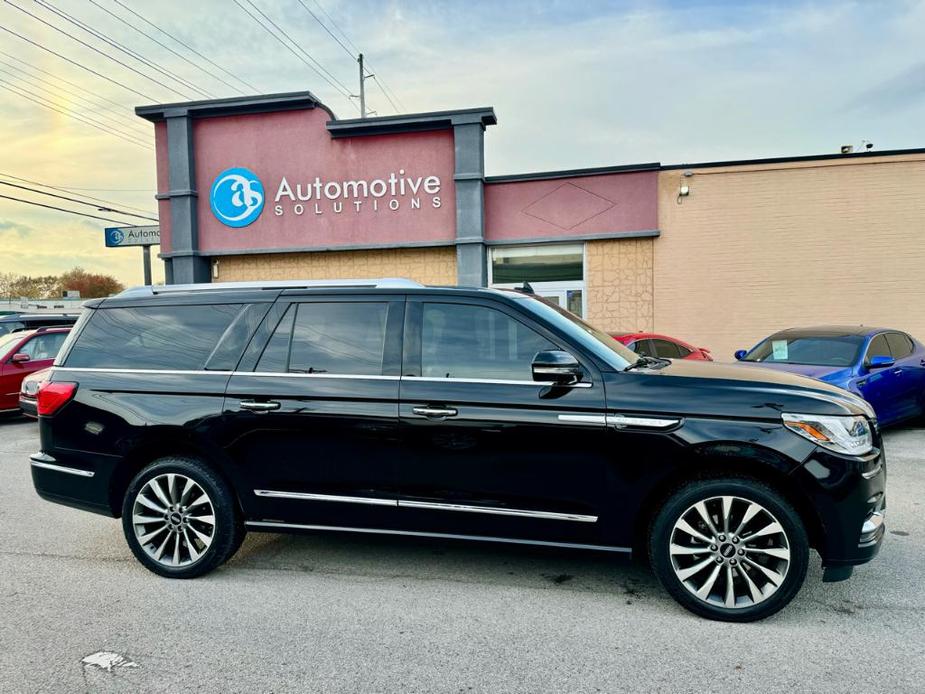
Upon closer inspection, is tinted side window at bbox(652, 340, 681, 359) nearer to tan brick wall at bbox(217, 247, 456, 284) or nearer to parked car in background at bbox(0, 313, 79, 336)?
tan brick wall at bbox(217, 247, 456, 284)

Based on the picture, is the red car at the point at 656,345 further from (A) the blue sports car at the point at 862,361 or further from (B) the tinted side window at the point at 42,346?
(B) the tinted side window at the point at 42,346

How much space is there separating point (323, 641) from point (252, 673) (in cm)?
40

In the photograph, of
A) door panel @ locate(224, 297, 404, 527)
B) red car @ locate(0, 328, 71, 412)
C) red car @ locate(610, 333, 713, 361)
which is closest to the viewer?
door panel @ locate(224, 297, 404, 527)

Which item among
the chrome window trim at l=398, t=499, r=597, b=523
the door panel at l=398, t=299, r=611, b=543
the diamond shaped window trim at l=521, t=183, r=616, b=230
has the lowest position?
the chrome window trim at l=398, t=499, r=597, b=523

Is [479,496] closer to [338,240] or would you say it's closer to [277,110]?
[338,240]

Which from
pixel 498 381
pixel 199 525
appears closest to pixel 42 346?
pixel 199 525

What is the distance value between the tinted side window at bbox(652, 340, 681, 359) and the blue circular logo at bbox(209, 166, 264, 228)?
1141 centimetres

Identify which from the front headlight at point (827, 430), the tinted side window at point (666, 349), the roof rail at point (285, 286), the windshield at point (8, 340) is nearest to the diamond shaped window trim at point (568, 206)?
the tinted side window at point (666, 349)

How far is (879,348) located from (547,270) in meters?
8.29

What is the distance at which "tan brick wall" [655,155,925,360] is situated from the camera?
13867 millimetres

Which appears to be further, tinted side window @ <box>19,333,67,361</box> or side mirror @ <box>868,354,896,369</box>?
tinted side window @ <box>19,333,67,361</box>

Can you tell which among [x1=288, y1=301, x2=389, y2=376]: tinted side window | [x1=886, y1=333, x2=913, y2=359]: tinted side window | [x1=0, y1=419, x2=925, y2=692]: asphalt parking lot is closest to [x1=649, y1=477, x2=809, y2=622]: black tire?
[x1=0, y1=419, x2=925, y2=692]: asphalt parking lot

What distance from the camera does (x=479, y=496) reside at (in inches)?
150

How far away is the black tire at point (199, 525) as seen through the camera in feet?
13.7
